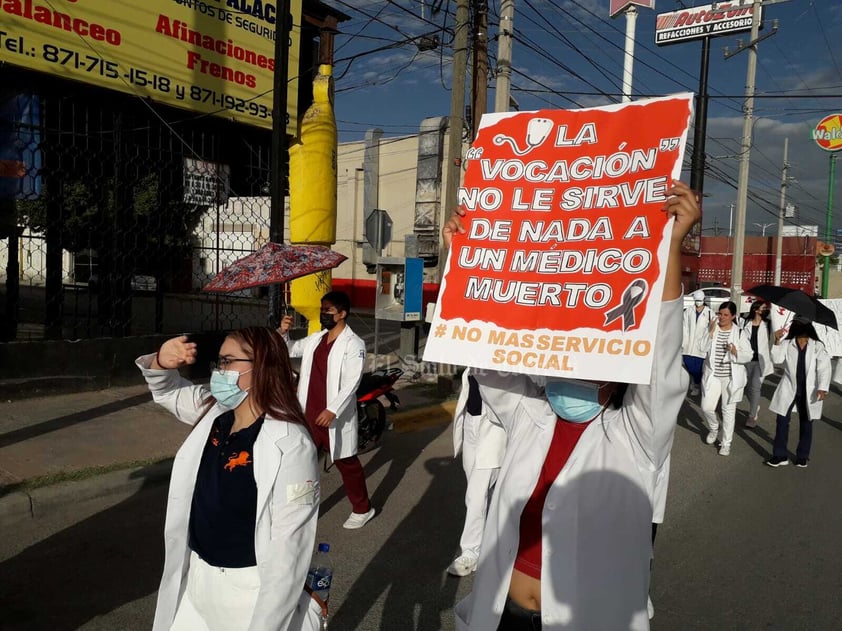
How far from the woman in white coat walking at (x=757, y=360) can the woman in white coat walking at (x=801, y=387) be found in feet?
5.99

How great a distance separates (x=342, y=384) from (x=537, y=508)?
307 centimetres

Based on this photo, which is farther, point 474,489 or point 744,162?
point 744,162

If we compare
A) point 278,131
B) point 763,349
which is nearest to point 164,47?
point 278,131

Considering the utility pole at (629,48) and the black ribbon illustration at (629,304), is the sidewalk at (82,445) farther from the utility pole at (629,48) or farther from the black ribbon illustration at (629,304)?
the utility pole at (629,48)

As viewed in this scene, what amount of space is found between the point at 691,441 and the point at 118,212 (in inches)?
329

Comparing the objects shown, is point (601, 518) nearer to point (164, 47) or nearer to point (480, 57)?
point (164, 47)

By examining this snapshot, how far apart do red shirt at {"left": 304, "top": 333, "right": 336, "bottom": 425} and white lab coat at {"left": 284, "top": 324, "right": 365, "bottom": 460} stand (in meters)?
0.03

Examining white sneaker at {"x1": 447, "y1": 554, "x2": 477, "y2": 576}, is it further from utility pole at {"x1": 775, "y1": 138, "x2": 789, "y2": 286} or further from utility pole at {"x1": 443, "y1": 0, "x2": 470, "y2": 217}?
utility pole at {"x1": 775, "y1": 138, "x2": 789, "y2": 286}

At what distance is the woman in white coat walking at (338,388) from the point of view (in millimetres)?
5348

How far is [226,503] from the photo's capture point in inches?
89.0

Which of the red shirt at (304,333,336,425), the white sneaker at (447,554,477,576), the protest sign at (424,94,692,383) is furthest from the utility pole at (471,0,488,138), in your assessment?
the protest sign at (424,94,692,383)

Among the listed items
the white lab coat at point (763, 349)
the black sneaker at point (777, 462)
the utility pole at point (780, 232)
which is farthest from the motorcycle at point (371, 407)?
the utility pole at point (780, 232)

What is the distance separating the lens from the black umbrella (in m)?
7.55

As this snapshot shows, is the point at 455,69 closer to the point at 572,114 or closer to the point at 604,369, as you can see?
the point at 572,114
